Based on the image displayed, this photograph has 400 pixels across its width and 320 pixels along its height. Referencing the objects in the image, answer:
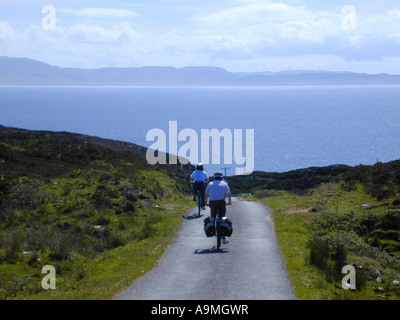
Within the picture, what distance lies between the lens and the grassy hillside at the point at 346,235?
511 inches

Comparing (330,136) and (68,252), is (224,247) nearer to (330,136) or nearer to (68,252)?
(68,252)

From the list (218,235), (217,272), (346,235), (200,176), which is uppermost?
(200,176)

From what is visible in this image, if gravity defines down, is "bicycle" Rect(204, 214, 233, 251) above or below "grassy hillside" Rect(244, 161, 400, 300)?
above

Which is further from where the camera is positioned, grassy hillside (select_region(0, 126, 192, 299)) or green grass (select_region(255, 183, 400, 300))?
grassy hillside (select_region(0, 126, 192, 299))

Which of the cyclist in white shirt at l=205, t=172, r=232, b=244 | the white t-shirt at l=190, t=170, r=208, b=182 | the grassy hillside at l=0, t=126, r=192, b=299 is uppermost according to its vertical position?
the cyclist in white shirt at l=205, t=172, r=232, b=244

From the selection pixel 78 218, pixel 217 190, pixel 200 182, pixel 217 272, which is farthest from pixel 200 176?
pixel 217 272

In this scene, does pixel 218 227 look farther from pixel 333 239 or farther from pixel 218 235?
pixel 333 239

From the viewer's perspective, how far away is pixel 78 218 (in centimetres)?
2256

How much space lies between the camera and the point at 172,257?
48.4 feet

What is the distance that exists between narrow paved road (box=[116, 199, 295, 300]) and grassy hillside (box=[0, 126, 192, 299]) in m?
0.60

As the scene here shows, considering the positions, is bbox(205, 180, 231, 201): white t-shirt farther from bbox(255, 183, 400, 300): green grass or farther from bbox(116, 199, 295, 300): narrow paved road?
bbox(255, 183, 400, 300): green grass

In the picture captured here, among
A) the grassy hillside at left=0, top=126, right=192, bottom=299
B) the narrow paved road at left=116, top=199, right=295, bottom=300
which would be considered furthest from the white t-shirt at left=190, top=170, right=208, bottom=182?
the narrow paved road at left=116, top=199, right=295, bottom=300

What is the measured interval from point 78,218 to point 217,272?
1114 centimetres

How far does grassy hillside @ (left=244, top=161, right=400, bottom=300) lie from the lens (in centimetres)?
1298
